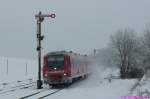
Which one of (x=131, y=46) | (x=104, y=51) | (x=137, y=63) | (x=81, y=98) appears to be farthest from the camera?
(x=104, y=51)

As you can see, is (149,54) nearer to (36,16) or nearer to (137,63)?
(137,63)

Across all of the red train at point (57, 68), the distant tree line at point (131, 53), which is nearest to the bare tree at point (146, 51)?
the distant tree line at point (131, 53)

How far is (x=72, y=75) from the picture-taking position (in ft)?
136

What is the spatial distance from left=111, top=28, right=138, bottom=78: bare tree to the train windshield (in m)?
42.7

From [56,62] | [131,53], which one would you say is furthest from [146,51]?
[56,62]

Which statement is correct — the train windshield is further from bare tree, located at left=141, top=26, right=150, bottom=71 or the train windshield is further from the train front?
bare tree, located at left=141, top=26, right=150, bottom=71

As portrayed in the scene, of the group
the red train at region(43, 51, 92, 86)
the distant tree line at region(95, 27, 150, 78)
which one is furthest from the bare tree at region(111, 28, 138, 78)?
the red train at region(43, 51, 92, 86)

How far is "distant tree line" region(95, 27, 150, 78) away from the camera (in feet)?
263

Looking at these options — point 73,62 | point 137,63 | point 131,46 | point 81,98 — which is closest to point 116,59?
point 131,46

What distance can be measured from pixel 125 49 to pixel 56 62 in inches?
2363

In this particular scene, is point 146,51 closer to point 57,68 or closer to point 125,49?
point 125,49

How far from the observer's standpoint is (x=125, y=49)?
9919 centimetres

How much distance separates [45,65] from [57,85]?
3.06 meters

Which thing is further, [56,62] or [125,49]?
[125,49]
